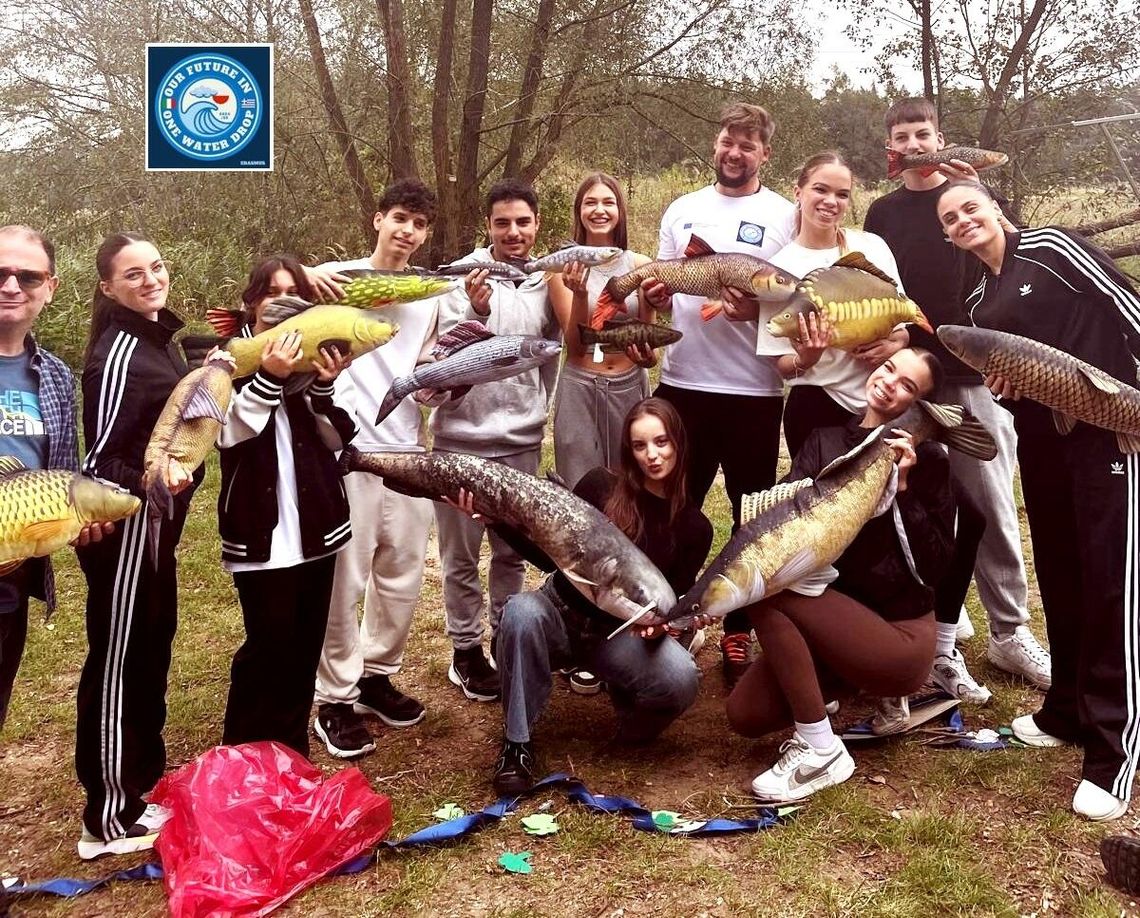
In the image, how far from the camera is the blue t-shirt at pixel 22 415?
3.08 meters

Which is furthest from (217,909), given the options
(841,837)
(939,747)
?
(939,747)

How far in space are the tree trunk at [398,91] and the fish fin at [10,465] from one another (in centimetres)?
771

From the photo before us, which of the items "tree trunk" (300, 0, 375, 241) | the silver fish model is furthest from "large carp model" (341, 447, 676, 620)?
"tree trunk" (300, 0, 375, 241)

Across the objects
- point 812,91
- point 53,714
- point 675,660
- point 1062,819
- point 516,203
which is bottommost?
point 53,714

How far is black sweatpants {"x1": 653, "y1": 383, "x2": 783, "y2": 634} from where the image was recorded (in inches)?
182

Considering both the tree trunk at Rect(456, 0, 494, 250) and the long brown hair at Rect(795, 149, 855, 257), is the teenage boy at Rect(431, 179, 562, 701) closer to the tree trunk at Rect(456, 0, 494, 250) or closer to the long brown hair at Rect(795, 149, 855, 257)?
the long brown hair at Rect(795, 149, 855, 257)

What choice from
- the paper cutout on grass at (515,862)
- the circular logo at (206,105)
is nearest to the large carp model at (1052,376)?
the paper cutout on grass at (515,862)

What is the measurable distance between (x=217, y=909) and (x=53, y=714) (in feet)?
7.58

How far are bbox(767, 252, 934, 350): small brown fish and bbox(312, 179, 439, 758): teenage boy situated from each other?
1644mm

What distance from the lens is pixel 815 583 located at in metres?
3.82

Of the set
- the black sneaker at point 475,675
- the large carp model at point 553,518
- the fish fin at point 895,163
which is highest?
the fish fin at point 895,163

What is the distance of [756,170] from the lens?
15.4 ft

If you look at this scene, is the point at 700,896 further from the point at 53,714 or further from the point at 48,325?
the point at 48,325

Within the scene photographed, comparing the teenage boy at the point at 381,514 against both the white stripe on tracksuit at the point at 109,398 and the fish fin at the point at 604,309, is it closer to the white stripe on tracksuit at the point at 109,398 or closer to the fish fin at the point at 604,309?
the fish fin at the point at 604,309
